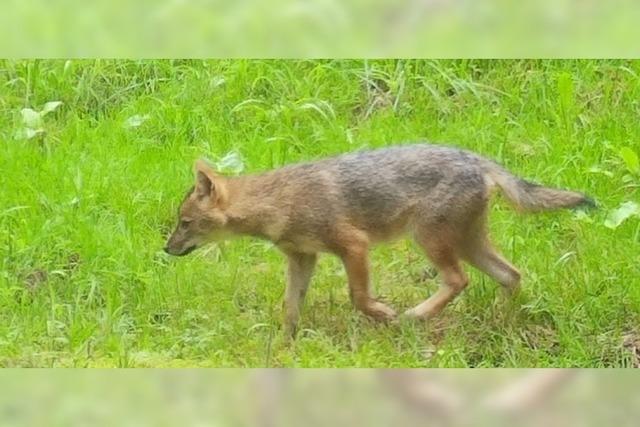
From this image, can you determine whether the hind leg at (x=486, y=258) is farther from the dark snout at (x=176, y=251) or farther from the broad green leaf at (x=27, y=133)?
the broad green leaf at (x=27, y=133)

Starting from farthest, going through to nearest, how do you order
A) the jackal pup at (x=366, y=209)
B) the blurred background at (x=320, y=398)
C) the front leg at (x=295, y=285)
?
the jackal pup at (x=366, y=209), the front leg at (x=295, y=285), the blurred background at (x=320, y=398)

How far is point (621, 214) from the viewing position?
4.71 metres

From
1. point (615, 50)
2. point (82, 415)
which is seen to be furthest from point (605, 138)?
point (82, 415)

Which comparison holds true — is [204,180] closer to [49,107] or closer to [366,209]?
[366,209]

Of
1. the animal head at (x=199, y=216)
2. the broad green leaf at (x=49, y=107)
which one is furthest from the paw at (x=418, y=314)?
the broad green leaf at (x=49, y=107)

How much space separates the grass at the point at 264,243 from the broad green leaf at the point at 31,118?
0.04 ft

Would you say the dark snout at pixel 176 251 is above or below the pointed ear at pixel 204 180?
below

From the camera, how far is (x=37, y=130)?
5.45m

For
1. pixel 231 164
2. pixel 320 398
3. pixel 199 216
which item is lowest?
pixel 320 398

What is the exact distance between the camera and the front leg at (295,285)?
4355 mm

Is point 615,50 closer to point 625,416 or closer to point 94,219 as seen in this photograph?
point 625,416

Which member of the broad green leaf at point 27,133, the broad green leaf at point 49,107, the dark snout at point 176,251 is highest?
the broad green leaf at point 49,107

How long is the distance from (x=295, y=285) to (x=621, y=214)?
1.39 meters

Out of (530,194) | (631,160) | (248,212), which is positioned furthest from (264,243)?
(631,160)
